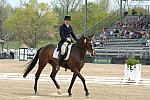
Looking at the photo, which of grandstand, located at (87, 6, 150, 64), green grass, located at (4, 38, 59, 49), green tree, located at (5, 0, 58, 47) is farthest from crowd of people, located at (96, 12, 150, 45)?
green grass, located at (4, 38, 59, 49)

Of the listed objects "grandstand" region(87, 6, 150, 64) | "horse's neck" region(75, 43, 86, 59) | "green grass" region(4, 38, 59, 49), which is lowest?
"green grass" region(4, 38, 59, 49)

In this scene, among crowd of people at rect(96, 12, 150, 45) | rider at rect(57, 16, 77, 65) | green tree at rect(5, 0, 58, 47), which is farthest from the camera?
green tree at rect(5, 0, 58, 47)

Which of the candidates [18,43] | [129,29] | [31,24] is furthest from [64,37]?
[18,43]

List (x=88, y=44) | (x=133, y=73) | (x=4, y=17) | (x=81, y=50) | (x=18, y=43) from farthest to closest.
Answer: (x=18, y=43) < (x=4, y=17) < (x=133, y=73) < (x=81, y=50) < (x=88, y=44)

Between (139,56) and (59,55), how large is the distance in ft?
90.8

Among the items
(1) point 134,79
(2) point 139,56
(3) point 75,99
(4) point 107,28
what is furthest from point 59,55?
(4) point 107,28

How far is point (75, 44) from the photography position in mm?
14047

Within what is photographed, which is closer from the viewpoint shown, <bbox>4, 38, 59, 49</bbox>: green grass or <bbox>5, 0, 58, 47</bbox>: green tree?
<bbox>5, 0, 58, 47</bbox>: green tree

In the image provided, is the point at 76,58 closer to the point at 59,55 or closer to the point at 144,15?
the point at 59,55

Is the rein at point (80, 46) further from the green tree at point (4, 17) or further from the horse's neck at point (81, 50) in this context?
the green tree at point (4, 17)

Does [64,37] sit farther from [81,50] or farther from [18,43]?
[18,43]

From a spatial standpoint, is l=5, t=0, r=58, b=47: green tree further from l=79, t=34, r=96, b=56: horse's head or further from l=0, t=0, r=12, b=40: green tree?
l=79, t=34, r=96, b=56: horse's head

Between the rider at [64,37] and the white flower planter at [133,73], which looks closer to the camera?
the rider at [64,37]

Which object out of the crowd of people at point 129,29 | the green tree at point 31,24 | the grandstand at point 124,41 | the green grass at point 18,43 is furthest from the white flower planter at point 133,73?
the green grass at point 18,43
